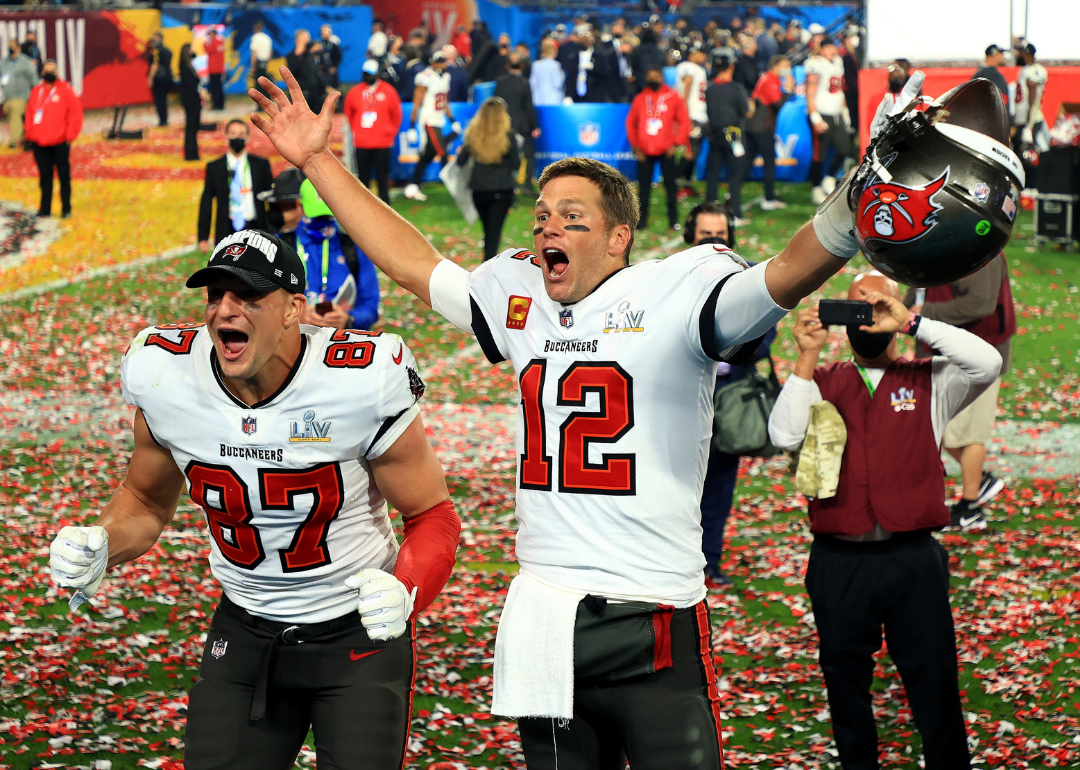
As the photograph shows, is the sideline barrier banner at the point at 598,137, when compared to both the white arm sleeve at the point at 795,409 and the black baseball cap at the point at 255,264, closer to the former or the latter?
the white arm sleeve at the point at 795,409

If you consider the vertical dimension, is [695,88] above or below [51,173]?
above

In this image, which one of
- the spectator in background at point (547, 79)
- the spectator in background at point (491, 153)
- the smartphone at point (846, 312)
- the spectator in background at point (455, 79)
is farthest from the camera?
the spectator in background at point (547, 79)

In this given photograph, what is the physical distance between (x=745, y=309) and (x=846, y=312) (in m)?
1.02

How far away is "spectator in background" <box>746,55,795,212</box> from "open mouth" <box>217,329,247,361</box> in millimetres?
16861

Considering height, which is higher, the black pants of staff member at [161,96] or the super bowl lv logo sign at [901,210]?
the black pants of staff member at [161,96]

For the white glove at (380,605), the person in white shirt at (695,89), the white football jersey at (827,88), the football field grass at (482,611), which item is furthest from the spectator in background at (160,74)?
the white glove at (380,605)

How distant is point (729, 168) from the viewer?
1920 centimetres

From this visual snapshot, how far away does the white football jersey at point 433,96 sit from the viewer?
21688 millimetres

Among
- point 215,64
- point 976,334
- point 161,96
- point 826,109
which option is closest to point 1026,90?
point 826,109

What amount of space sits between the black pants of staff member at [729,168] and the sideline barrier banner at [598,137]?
10.6 ft

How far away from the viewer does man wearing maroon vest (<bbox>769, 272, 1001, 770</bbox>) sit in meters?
4.84

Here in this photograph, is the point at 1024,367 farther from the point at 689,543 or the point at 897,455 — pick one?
the point at 689,543

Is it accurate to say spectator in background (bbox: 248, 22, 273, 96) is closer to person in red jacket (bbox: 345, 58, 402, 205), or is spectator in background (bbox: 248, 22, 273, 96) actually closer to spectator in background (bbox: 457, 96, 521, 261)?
person in red jacket (bbox: 345, 58, 402, 205)

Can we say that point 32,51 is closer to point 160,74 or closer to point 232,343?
point 160,74
